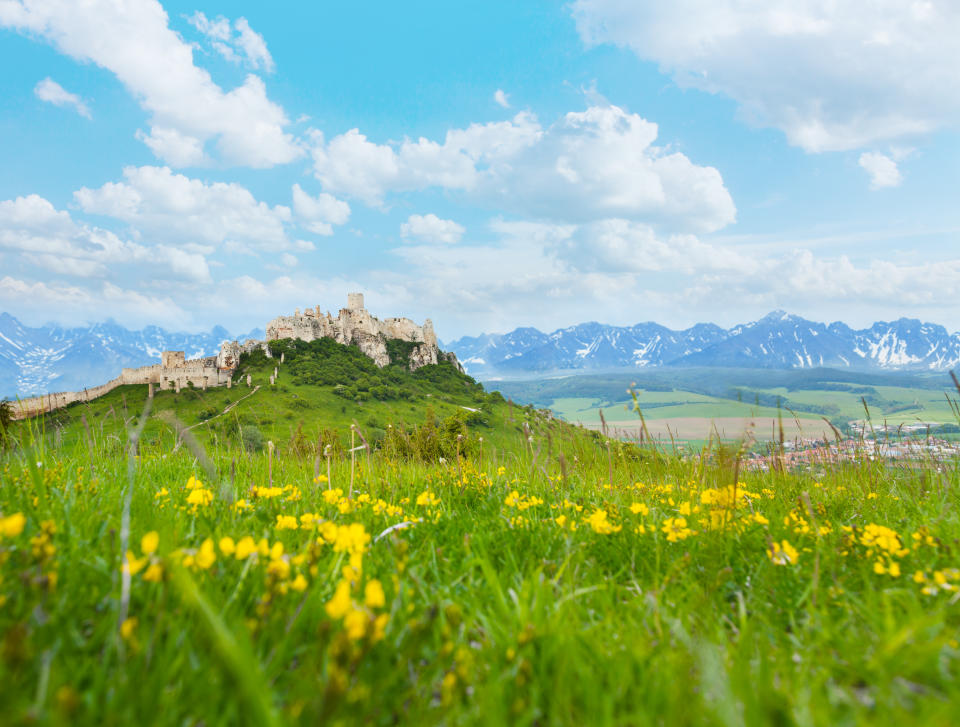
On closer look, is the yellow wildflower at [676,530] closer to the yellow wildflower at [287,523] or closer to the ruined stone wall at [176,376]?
the yellow wildflower at [287,523]

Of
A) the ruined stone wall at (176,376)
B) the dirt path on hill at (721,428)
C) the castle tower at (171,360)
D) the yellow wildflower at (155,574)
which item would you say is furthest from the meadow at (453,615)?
the castle tower at (171,360)

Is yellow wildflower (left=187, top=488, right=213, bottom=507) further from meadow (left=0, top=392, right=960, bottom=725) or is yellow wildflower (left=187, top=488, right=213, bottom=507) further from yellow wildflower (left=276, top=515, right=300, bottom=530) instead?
yellow wildflower (left=276, top=515, right=300, bottom=530)

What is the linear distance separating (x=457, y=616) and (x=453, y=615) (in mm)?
17

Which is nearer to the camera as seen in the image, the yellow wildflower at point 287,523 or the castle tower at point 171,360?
the yellow wildflower at point 287,523

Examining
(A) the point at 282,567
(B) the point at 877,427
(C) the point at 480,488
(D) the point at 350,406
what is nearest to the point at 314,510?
(C) the point at 480,488

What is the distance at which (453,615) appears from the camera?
6.13 ft

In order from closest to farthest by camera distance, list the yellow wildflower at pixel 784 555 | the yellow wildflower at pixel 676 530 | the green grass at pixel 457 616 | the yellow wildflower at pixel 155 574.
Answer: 1. the green grass at pixel 457 616
2. the yellow wildflower at pixel 155 574
3. the yellow wildflower at pixel 784 555
4. the yellow wildflower at pixel 676 530

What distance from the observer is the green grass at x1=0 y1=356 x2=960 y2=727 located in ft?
5.40

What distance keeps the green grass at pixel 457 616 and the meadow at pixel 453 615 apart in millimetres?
15

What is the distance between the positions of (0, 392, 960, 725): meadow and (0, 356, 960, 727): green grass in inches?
0.6

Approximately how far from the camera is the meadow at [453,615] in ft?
5.41

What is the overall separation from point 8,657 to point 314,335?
197146 millimetres

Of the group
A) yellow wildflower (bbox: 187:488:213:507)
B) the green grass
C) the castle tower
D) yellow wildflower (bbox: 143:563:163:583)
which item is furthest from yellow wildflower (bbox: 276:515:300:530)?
the castle tower

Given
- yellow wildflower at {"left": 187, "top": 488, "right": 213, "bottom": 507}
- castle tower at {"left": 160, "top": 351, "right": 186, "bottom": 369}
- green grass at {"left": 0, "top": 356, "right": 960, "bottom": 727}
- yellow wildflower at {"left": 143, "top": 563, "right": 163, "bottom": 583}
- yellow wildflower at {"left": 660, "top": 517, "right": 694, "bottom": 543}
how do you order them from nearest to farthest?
green grass at {"left": 0, "top": 356, "right": 960, "bottom": 727}
yellow wildflower at {"left": 143, "top": 563, "right": 163, "bottom": 583}
yellow wildflower at {"left": 187, "top": 488, "right": 213, "bottom": 507}
yellow wildflower at {"left": 660, "top": 517, "right": 694, "bottom": 543}
castle tower at {"left": 160, "top": 351, "right": 186, "bottom": 369}
